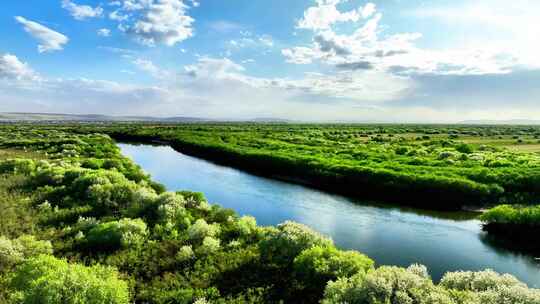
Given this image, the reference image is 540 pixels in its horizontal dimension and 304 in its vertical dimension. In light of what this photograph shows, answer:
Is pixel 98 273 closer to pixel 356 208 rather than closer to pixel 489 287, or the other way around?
pixel 489 287

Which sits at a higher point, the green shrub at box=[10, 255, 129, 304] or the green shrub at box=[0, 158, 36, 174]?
the green shrub at box=[0, 158, 36, 174]

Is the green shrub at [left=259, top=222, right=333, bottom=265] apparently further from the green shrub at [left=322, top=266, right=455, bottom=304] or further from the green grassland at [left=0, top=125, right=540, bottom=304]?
the green shrub at [left=322, top=266, right=455, bottom=304]

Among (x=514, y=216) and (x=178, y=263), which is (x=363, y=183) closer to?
(x=514, y=216)

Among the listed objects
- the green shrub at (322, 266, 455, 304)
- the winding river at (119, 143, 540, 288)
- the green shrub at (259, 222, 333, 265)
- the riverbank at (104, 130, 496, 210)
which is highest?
the green shrub at (322, 266, 455, 304)

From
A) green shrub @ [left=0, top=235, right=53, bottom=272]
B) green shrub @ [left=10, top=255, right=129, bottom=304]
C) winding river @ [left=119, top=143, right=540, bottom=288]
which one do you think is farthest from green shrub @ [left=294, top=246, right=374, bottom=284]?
green shrub @ [left=0, top=235, right=53, bottom=272]

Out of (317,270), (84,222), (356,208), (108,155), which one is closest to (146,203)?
(84,222)

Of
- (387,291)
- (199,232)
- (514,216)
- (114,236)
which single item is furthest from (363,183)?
(387,291)
